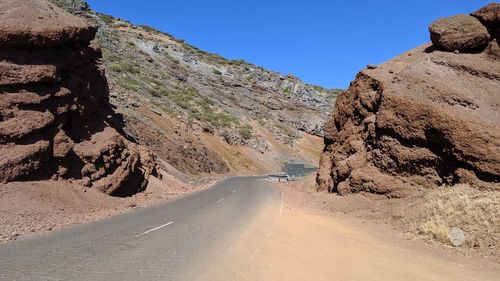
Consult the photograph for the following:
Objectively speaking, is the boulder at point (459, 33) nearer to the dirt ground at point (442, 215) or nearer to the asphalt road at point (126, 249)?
the dirt ground at point (442, 215)

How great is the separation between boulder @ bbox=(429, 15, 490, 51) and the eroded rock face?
16001 mm

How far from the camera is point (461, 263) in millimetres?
9305

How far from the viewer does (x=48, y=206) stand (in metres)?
15.2

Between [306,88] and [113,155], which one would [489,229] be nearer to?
[113,155]

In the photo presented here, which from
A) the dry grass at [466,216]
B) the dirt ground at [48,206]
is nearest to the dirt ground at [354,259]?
the dry grass at [466,216]

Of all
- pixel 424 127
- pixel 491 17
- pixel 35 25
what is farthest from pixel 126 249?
pixel 491 17

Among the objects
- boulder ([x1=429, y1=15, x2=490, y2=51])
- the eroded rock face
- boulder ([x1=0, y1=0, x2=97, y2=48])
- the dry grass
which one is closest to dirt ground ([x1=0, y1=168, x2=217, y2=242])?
the eroded rock face

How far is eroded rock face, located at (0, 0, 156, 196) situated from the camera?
1634 cm

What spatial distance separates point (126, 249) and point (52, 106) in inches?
440

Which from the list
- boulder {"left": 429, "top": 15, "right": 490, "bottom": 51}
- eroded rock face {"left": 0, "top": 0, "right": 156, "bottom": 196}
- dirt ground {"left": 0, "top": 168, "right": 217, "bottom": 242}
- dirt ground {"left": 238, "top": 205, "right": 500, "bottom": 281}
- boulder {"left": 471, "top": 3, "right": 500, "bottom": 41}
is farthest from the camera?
boulder {"left": 429, "top": 15, "right": 490, "bottom": 51}

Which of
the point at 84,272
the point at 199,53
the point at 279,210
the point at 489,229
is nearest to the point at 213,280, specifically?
the point at 84,272

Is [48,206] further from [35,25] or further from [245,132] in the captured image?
[245,132]

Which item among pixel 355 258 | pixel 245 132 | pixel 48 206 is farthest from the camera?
pixel 245 132

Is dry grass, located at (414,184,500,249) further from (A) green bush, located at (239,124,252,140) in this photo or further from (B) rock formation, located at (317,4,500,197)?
(A) green bush, located at (239,124,252,140)
